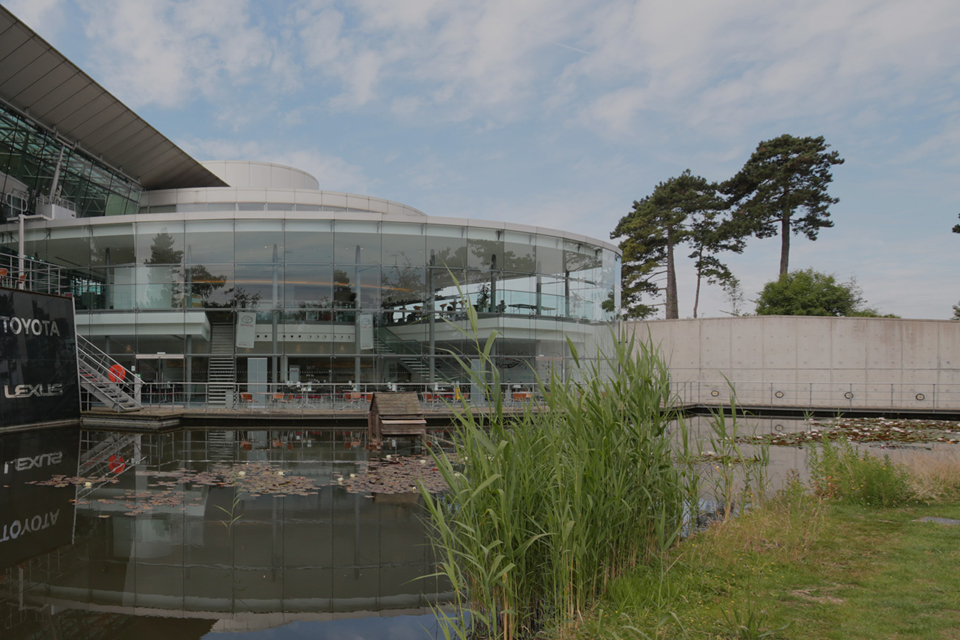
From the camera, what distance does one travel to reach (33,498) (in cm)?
914

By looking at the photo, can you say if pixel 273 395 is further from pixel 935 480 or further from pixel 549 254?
pixel 935 480

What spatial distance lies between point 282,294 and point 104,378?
672 centimetres

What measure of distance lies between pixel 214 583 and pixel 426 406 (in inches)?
644

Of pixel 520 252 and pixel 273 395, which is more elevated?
pixel 520 252

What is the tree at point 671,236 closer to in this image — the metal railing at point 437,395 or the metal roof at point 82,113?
the metal railing at point 437,395

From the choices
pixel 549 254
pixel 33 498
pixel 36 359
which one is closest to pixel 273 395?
pixel 36 359

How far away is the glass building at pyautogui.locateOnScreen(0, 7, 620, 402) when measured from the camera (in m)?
24.4

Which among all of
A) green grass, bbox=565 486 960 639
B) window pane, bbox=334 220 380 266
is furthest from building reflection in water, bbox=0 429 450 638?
window pane, bbox=334 220 380 266

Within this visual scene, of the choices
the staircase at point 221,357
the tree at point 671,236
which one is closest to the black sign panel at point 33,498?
the staircase at point 221,357

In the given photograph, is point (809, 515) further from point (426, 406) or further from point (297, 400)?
point (297, 400)

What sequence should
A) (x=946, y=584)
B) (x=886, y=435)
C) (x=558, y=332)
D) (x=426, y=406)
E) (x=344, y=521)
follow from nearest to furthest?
1. (x=946, y=584)
2. (x=344, y=521)
3. (x=886, y=435)
4. (x=426, y=406)
5. (x=558, y=332)

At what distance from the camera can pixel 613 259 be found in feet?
99.6

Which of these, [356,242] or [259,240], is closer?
[259,240]

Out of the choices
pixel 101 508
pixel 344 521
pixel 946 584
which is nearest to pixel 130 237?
pixel 101 508
